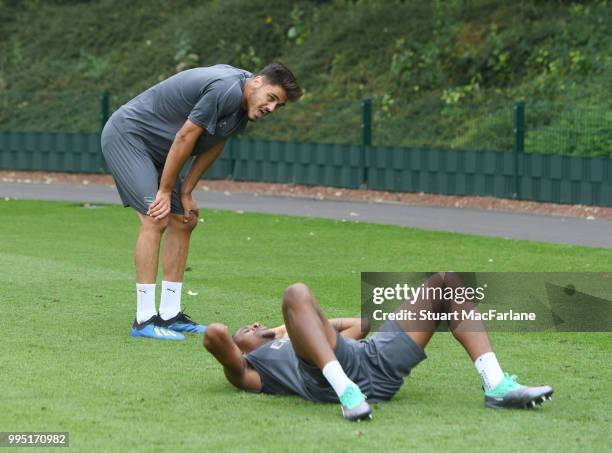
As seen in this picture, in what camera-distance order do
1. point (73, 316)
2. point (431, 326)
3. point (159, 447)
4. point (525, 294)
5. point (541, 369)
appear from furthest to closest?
point (525, 294)
point (73, 316)
point (541, 369)
point (431, 326)
point (159, 447)

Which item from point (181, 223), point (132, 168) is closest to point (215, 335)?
point (132, 168)

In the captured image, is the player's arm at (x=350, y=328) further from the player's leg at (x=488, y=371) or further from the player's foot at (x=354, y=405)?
the player's foot at (x=354, y=405)

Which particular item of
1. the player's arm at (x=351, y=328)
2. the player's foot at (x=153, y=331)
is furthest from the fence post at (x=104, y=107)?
the player's arm at (x=351, y=328)

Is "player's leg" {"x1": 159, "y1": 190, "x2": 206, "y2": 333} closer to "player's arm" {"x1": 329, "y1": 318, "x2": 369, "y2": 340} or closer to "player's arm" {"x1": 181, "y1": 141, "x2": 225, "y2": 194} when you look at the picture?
"player's arm" {"x1": 181, "y1": 141, "x2": 225, "y2": 194}

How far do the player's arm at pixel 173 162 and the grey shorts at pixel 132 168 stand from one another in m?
0.08

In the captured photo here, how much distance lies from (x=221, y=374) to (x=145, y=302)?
1.48 m

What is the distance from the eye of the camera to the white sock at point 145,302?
Result: 9086 millimetres

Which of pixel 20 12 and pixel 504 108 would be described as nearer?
pixel 504 108

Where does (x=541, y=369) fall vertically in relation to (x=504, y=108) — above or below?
below

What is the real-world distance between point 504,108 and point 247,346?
48.5 feet

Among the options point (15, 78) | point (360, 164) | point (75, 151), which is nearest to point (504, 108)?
point (360, 164)

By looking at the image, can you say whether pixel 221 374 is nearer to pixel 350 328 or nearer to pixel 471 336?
pixel 350 328

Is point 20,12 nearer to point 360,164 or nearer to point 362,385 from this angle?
point 360,164

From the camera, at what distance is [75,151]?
26359mm
